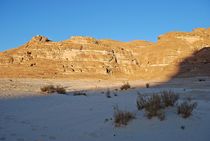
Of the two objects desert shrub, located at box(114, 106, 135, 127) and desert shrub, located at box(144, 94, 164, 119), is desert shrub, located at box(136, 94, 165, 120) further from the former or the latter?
desert shrub, located at box(114, 106, 135, 127)

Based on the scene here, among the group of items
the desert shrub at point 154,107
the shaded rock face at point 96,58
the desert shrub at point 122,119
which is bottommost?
the desert shrub at point 122,119

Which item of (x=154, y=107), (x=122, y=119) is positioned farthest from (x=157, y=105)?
(x=122, y=119)

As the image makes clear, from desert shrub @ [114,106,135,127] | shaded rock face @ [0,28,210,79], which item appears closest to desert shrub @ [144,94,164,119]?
desert shrub @ [114,106,135,127]

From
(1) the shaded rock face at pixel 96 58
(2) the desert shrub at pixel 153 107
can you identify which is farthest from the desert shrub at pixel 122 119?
(1) the shaded rock face at pixel 96 58

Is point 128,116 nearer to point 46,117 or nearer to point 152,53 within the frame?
point 46,117

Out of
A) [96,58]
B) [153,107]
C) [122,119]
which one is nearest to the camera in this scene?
[122,119]

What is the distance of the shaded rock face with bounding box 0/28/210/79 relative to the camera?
196ft

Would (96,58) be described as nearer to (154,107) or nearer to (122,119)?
(154,107)

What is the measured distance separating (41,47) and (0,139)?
61480 millimetres

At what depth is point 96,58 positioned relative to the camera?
6912cm

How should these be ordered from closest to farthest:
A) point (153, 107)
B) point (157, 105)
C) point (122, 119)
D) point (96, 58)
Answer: point (122, 119)
point (153, 107)
point (157, 105)
point (96, 58)

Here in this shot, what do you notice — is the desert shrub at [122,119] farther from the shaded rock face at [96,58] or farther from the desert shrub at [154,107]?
the shaded rock face at [96,58]

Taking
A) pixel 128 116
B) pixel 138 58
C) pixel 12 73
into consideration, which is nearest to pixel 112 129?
pixel 128 116

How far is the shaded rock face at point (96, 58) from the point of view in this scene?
59625 millimetres
